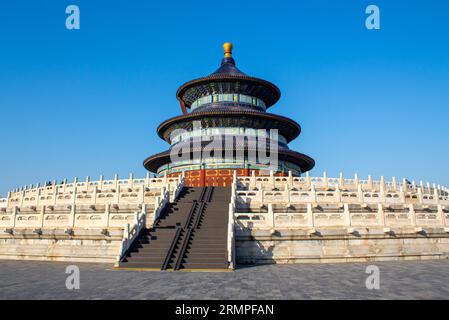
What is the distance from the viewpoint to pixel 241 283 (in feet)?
33.8

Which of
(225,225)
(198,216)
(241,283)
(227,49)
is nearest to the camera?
(241,283)

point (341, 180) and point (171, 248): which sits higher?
point (341, 180)

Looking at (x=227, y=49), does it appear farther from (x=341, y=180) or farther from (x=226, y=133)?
(x=341, y=180)

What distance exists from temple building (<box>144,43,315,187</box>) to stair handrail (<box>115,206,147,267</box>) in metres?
18.8

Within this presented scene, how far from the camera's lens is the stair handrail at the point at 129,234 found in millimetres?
14164

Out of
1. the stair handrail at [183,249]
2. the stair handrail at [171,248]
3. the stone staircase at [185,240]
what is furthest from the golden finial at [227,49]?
the stair handrail at [183,249]

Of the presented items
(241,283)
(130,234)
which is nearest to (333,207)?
(241,283)

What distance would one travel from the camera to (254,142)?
3650cm

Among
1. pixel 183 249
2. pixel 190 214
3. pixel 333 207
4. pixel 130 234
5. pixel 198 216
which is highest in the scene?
pixel 333 207

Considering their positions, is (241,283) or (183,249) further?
(183,249)

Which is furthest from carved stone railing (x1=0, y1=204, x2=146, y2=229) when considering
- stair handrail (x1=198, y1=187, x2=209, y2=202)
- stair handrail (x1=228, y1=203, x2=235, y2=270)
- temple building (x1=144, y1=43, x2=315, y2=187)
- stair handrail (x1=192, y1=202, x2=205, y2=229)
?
temple building (x1=144, y1=43, x2=315, y2=187)

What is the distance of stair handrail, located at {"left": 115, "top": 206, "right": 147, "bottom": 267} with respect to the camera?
14.2 m

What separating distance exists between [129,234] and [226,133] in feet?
83.0

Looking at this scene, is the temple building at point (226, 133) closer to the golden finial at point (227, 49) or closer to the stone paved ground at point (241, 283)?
the golden finial at point (227, 49)
